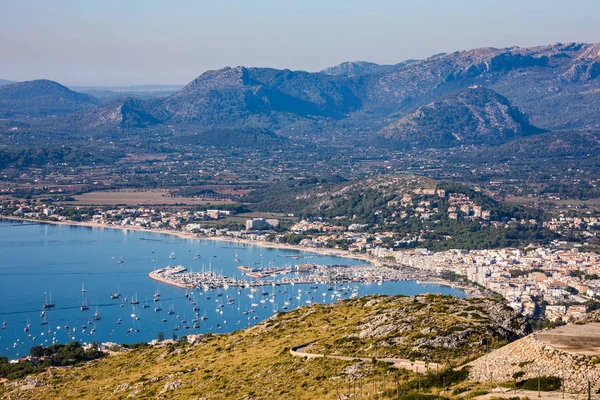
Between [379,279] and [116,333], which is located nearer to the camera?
[116,333]

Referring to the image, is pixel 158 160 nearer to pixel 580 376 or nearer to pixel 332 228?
pixel 332 228

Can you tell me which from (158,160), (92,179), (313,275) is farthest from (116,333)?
(158,160)

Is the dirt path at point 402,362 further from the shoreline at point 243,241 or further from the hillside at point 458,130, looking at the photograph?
the hillside at point 458,130

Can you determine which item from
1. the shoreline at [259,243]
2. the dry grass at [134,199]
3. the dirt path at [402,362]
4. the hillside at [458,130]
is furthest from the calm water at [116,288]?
the hillside at [458,130]

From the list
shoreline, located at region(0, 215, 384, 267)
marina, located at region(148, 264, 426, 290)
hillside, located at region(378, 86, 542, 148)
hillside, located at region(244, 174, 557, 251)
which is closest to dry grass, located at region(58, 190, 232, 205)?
hillside, located at region(244, 174, 557, 251)

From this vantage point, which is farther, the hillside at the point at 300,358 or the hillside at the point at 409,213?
the hillside at the point at 409,213
